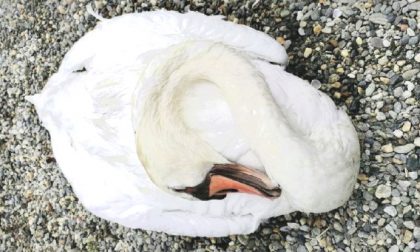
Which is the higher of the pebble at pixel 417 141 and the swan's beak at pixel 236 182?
the swan's beak at pixel 236 182

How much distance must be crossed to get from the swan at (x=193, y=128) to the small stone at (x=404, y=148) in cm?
61

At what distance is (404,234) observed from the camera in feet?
10.5

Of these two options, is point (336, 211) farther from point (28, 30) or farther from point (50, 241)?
point (28, 30)

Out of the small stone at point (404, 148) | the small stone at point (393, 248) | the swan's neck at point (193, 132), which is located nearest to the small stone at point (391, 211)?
the small stone at point (393, 248)

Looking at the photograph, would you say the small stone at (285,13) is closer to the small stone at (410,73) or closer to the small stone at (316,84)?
the small stone at (316,84)

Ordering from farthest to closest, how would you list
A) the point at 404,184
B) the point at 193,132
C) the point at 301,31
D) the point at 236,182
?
the point at 301,31 → the point at 404,184 → the point at 193,132 → the point at 236,182

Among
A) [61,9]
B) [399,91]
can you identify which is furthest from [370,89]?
[61,9]

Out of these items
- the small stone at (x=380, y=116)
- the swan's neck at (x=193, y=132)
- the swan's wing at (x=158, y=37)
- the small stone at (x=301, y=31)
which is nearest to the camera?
the swan's neck at (x=193, y=132)

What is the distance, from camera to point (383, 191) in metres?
3.25

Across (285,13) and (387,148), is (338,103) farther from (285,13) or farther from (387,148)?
(285,13)

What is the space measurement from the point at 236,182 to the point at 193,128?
0.94 ft

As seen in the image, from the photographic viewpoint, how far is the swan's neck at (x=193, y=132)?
2.42m

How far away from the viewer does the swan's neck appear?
2418 mm

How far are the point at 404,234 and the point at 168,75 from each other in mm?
1268
